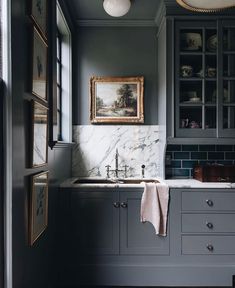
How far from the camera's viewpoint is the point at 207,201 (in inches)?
101

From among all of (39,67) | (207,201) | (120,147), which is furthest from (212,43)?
(39,67)

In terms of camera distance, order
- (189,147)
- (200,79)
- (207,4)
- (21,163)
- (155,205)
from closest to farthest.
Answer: (21,163)
(207,4)
(155,205)
(200,79)
(189,147)

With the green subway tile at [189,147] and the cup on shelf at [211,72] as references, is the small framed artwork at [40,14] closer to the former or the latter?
the cup on shelf at [211,72]

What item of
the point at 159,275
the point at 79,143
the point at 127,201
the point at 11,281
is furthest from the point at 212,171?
the point at 11,281

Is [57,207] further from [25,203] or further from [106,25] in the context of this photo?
[106,25]

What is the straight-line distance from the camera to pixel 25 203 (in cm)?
157

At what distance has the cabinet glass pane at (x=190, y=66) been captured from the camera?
2801 millimetres

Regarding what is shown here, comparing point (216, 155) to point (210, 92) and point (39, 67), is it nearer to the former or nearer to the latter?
point (210, 92)

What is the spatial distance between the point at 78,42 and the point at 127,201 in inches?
69.3

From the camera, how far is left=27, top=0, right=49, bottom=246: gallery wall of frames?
1.62 m

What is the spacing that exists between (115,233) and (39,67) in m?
1.53

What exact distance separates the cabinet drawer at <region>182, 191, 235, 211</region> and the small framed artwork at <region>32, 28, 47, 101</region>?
147 centimetres

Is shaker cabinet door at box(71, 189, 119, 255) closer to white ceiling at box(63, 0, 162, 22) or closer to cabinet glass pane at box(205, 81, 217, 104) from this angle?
cabinet glass pane at box(205, 81, 217, 104)

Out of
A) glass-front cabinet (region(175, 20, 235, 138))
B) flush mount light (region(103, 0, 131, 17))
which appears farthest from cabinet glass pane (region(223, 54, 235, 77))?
flush mount light (region(103, 0, 131, 17))
